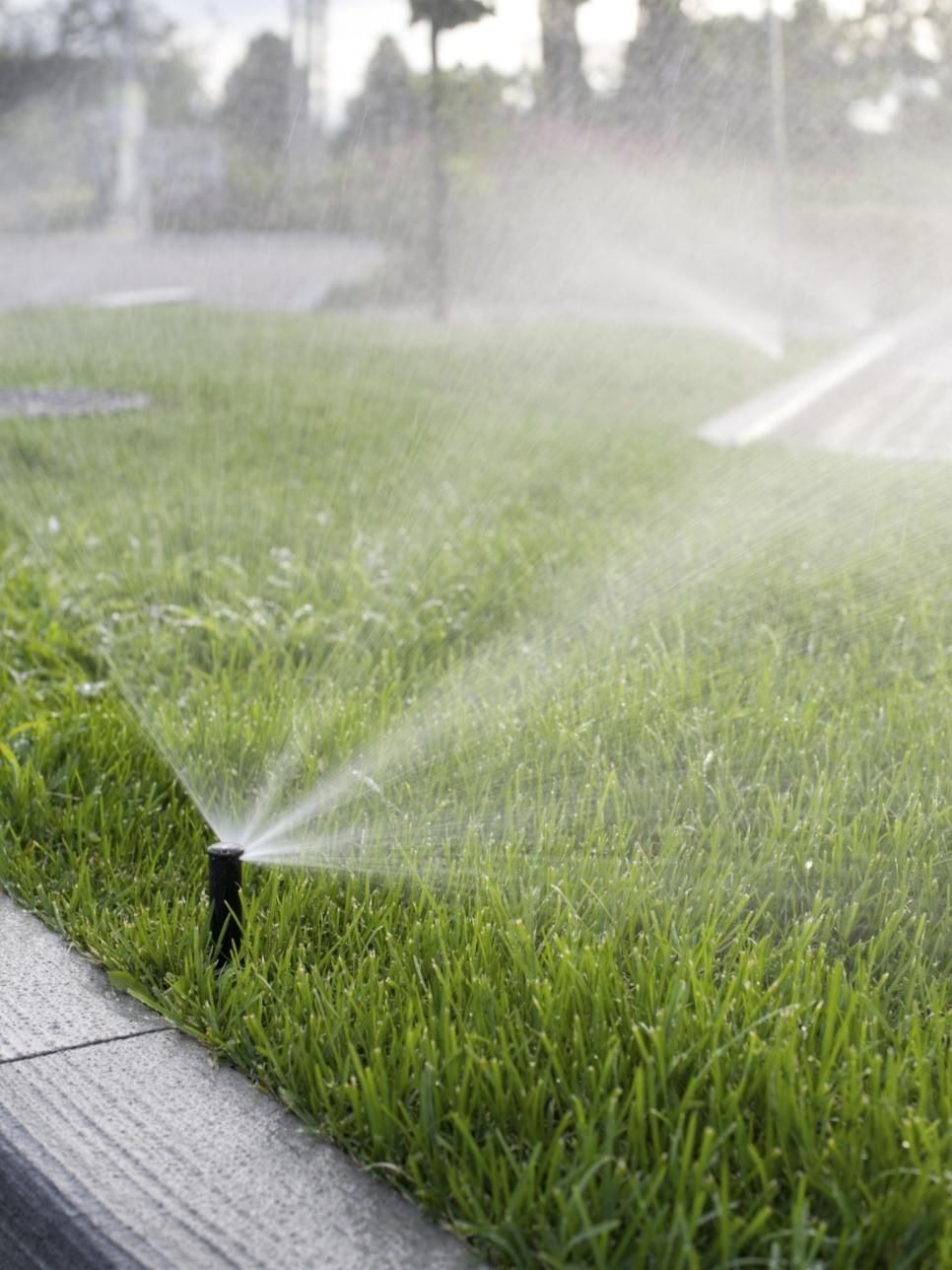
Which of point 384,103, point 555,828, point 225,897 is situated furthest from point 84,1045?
point 384,103

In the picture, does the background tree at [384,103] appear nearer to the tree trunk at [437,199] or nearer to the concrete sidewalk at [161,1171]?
the tree trunk at [437,199]

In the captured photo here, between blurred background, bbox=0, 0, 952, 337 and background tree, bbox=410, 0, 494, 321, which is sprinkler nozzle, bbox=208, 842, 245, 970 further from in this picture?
background tree, bbox=410, 0, 494, 321

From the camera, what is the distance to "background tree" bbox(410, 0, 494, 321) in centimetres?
765

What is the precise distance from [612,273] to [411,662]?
9.14m

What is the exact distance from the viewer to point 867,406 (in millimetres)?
8320

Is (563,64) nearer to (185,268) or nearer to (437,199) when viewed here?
(437,199)

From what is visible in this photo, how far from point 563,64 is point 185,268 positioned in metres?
10.2

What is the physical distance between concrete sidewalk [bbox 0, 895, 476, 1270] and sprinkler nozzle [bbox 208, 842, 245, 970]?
0.12 m

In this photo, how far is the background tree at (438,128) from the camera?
7648mm

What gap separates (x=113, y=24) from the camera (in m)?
21.0

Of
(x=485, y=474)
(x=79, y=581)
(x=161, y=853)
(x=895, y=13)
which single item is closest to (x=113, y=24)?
(x=895, y=13)

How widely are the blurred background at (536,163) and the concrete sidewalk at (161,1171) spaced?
5.96 metres

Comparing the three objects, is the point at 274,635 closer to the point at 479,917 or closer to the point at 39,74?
the point at 479,917

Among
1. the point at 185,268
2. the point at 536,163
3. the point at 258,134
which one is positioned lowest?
the point at 185,268
